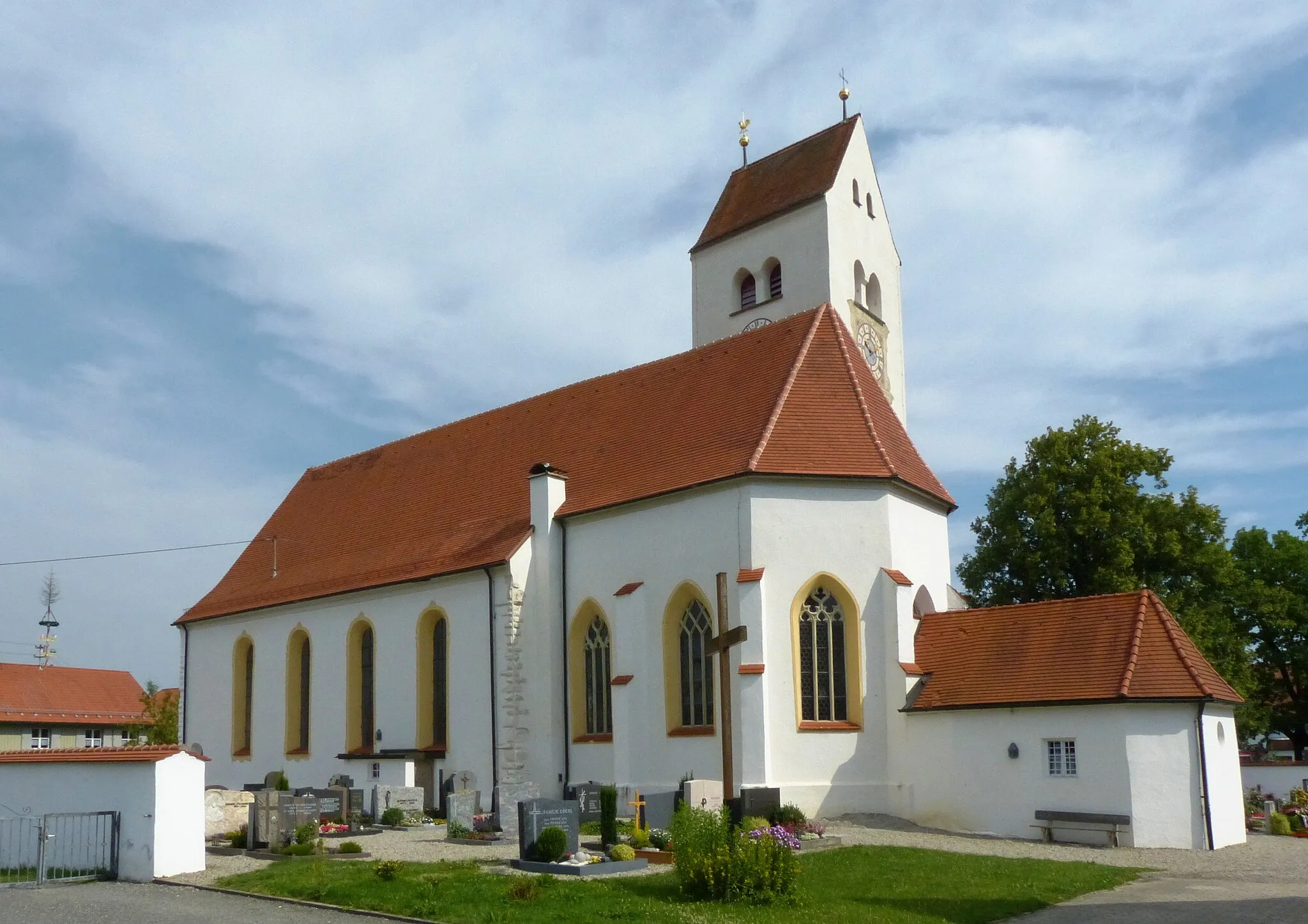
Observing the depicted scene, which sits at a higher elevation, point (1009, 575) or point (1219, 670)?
point (1009, 575)

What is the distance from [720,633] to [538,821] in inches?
132

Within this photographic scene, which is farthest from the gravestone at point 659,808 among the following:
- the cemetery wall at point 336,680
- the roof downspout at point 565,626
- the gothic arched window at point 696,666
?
the cemetery wall at point 336,680

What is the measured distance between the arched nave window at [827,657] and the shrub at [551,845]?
22.3 ft

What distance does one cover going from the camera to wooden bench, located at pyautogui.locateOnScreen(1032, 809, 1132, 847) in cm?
1880

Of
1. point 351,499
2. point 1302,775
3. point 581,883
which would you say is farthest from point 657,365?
point 1302,775

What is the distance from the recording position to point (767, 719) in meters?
21.2

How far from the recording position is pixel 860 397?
2389cm

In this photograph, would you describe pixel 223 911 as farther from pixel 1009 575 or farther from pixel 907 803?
pixel 1009 575

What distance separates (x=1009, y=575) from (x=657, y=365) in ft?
38.3

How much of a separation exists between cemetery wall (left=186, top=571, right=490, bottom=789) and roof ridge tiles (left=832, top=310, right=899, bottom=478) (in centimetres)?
845

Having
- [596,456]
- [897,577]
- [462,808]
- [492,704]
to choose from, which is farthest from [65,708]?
[897,577]

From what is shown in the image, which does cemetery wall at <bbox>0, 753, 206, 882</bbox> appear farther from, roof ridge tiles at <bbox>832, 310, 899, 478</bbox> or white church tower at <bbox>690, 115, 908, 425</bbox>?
white church tower at <bbox>690, 115, 908, 425</bbox>

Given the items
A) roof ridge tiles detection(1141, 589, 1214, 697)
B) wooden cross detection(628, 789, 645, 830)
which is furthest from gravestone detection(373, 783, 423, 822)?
roof ridge tiles detection(1141, 589, 1214, 697)

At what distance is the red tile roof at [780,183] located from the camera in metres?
33.6
